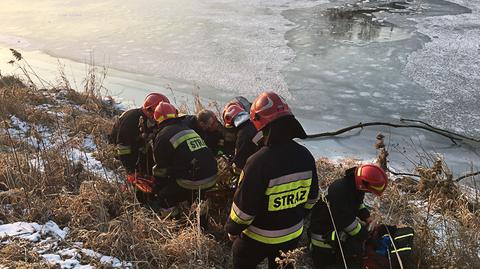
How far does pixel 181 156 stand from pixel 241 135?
2.15 feet

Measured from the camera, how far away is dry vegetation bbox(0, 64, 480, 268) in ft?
9.95

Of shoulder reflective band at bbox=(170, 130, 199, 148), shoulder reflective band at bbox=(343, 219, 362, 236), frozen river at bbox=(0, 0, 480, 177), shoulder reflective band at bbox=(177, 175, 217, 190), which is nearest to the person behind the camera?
shoulder reflective band at bbox=(343, 219, 362, 236)

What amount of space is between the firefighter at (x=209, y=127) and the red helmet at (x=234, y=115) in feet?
0.76

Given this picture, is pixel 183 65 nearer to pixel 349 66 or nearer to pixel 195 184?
pixel 349 66

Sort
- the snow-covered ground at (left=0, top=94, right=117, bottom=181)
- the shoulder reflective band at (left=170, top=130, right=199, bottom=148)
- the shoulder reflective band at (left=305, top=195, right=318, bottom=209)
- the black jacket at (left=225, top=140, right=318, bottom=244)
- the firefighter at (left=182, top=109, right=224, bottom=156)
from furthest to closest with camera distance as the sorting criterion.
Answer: the snow-covered ground at (left=0, top=94, right=117, bottom=181)
the firefighter at (left=182, top=109, right=224, bottom=156)
the shoulder reflective band at (left=170, top=130, right=199, bottom=148)
the shoulder reflective band at (left=305, top=195, right=318, bottom=209)
the black jacket at (left=225, top=140, right=318, bottom=244)

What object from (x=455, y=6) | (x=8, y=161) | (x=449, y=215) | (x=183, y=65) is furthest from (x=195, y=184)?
(x=455, y=6)

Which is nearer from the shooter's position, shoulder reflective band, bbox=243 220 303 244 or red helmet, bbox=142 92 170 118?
shoulder reflective band, bbox=243 220 303 244

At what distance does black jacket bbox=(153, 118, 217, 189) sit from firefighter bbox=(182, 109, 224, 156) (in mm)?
682

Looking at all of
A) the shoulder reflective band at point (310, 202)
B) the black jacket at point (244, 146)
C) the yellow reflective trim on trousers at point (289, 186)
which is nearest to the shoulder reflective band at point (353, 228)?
the shoulder reflective band at point (310, 202)

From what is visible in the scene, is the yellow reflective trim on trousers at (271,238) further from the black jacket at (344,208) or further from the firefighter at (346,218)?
the black jacket at (344,208)

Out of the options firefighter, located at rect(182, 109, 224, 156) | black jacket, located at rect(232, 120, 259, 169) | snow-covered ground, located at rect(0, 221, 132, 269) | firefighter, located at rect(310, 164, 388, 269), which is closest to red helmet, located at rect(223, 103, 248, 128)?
black jacket, located at rect(232, 120, 259, 169)

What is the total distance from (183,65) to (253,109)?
6.48 m

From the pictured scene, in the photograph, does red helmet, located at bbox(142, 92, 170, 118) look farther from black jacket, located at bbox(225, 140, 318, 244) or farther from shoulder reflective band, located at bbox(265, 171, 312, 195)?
shoulder reflective band, located at bbox(265, 171, 312, 195)

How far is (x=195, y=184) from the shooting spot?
3828mm
